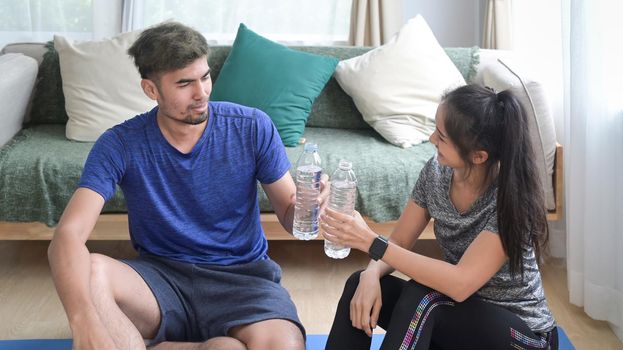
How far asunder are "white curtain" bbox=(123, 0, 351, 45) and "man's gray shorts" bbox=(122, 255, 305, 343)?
7.52 ft

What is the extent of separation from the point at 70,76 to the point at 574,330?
7.05ft

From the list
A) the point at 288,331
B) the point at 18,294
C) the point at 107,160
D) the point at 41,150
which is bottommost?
the point at 18,294

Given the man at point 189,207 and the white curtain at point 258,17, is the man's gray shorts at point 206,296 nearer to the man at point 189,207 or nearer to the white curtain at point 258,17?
the man at point 189,207

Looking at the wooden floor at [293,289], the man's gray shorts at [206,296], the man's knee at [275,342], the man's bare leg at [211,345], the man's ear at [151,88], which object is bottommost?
the wooden floor at [293,289]

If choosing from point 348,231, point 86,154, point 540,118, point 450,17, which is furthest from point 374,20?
point 348,231

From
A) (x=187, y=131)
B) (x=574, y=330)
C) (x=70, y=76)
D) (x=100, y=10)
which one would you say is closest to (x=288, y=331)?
(x=187, y=131)

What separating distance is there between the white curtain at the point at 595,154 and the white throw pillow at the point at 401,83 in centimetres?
69

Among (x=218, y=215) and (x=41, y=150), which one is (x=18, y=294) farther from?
(x=218, y=215)

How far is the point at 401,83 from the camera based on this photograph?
326 centimetres

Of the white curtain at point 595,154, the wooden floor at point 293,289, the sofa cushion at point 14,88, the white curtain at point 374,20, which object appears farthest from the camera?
the white curtain at point 374,20

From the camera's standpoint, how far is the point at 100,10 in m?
4.16

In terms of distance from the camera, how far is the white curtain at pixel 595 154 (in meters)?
2.41

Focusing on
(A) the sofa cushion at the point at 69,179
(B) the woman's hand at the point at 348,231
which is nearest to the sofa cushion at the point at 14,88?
(A) the sofa cushion at the point at 69,179

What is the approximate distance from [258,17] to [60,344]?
223 centimetres
